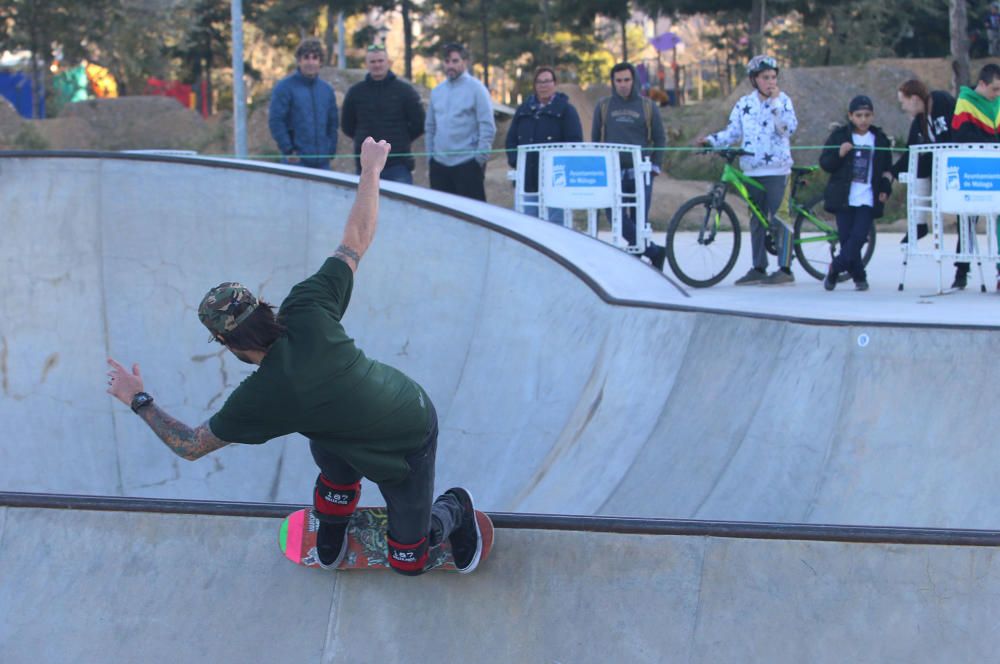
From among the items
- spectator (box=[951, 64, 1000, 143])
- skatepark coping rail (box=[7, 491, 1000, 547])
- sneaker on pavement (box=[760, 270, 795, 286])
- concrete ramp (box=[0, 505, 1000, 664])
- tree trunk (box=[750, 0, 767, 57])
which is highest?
tree trunk (box=[750, 0, 767, 57])

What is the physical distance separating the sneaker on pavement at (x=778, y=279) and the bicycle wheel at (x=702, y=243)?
306 mm

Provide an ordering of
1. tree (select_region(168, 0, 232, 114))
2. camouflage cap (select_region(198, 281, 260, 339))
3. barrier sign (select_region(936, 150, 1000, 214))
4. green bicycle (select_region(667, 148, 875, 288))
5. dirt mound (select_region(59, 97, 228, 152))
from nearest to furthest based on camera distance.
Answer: camouflage cap (select_region(198, 281, 260, 339)) → barrier sign (select_region(936, 150, 1000, 214)) → green bicycle (select_region(667, 148, 875, 288)) → dirt mound (select_region(59, 97, 228, 152)) → tree (select_region(168, 0, 232, 114))

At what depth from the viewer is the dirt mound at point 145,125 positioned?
93.7 feet

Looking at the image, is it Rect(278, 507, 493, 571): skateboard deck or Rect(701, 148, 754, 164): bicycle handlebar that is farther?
Rect(701, 148, 754, 164): bicycle handlebar

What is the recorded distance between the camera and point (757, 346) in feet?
19.0

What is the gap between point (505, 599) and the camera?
151 inches

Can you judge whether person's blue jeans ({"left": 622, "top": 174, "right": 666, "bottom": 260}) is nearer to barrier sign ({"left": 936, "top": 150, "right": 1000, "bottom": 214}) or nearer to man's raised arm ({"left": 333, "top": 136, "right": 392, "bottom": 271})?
barrier sign ({"left": 936, "top": 150, "right": 1000, "bottom": 214})

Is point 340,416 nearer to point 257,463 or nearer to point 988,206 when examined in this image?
point 257,463

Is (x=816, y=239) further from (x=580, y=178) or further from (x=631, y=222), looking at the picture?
(x=580, y=178)

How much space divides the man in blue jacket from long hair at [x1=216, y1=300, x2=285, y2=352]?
656 cm

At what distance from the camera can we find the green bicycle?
29.5ft

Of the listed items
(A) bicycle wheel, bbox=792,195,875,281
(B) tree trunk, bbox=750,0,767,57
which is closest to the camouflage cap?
(A) bicycle wheel, bbox=792,195,875,281

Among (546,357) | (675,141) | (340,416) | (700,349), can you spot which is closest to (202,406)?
(546,357)

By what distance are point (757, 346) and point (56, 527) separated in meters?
3.44
